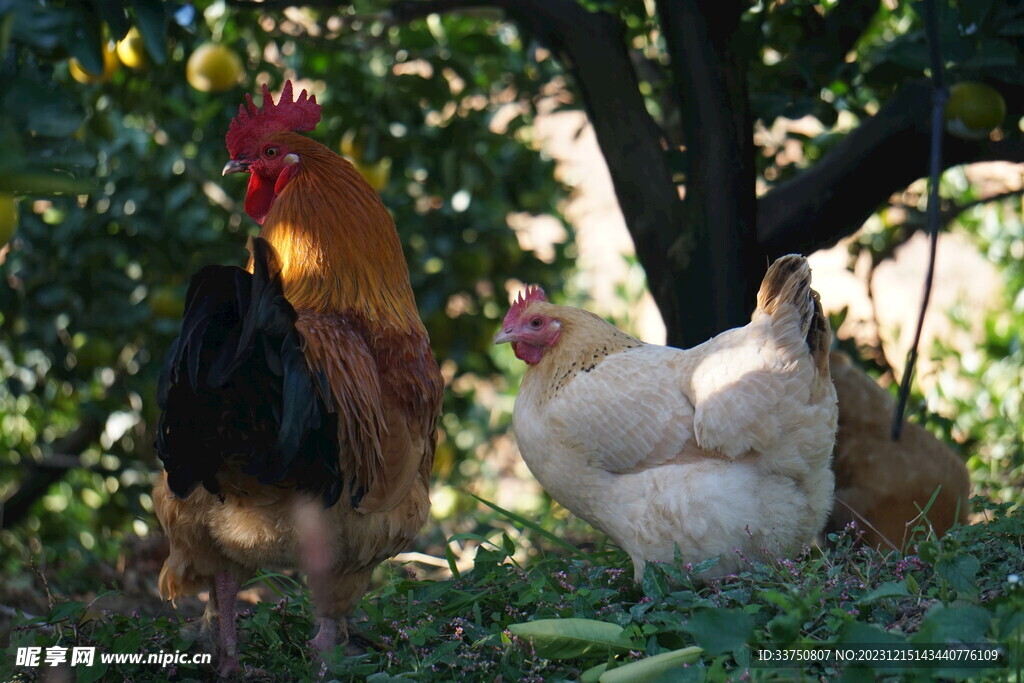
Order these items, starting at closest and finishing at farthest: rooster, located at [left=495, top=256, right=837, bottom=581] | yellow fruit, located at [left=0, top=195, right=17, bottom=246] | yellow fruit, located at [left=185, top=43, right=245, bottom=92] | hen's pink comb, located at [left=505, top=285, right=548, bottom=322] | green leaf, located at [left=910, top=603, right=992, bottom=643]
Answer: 1. yellow fruit, located at [left=0, top=195, right=17, bottom=246]
2. green leaf, located at [left=910, top=603, right=992, bottom=643]
3. rooster, located at [left=495, top=256, right=837, bottom=581]
4. hen's pink comb, located at [left=505, top=285, right=548, bottom=322]
5. yellow fruit, located at [left=185, top=43, right=245, bottom=92]

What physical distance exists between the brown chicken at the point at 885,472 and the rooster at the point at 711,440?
60 cm

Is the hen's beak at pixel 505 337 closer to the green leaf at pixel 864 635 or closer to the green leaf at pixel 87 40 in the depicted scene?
the green leaf at pixel 87 40

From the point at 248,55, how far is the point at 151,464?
2.17m

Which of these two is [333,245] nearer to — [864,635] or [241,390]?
[241,390]

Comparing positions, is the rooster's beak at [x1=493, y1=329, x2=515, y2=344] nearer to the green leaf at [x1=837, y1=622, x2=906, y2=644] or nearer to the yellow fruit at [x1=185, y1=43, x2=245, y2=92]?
the green leaf at [x1=837, y1=622, x2=906, y2=644]

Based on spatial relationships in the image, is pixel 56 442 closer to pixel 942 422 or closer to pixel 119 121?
pixel 119 121

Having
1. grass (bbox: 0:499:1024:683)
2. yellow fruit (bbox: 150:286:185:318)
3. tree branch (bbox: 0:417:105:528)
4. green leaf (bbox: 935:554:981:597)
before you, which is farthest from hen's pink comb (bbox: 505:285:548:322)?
tree branch (bbox: 0:417:105:528)

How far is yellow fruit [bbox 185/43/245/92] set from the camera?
3.85m

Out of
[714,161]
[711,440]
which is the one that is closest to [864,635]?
[711,440]

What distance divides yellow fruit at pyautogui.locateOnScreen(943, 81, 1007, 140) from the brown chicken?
988 millimetres

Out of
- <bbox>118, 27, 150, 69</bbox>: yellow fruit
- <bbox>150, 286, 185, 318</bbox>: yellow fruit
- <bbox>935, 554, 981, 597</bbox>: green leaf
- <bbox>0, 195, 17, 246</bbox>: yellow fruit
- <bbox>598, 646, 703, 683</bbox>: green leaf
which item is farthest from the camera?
<bbox>150, 286, 185, 318</bbox>: yellow fruit

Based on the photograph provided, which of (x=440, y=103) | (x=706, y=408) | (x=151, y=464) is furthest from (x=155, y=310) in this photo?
(x=706, y=408)

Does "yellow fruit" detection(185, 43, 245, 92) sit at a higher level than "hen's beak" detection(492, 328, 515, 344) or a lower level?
higher

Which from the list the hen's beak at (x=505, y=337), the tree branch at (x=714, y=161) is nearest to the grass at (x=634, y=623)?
the hen's beak at (x=505, y=337)
